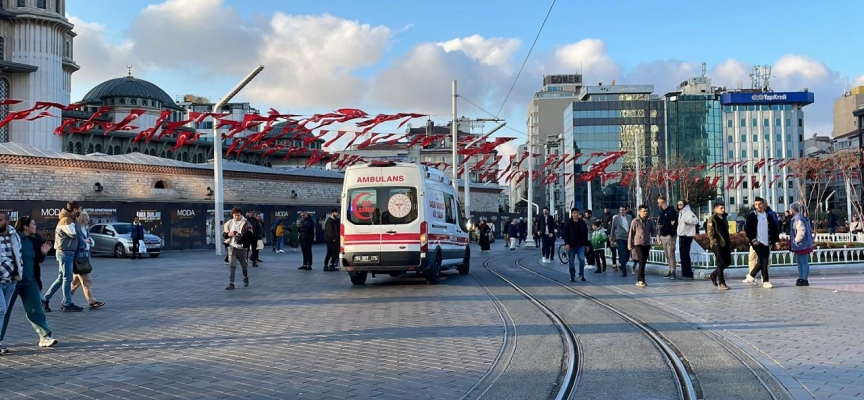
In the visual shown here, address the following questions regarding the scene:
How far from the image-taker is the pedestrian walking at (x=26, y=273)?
8.52 m

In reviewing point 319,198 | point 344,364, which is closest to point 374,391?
point 344,364

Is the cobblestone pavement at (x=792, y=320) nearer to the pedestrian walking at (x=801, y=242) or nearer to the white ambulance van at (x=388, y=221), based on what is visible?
the pedestrian walking at (x=801, y=242)

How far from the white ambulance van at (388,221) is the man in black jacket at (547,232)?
843 centimetres

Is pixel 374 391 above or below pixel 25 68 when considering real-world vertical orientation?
below

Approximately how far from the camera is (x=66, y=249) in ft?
39.8

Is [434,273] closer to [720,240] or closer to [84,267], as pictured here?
[720,240]

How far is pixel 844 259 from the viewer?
18078mm

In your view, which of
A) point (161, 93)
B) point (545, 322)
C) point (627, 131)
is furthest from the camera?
point (627, 131)

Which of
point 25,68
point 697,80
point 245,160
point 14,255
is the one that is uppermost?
point 697,80

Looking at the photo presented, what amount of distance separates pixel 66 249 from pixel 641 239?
36.3ft

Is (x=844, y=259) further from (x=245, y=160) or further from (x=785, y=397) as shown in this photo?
(x=245, y=160)

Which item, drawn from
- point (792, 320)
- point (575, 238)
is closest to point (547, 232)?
point (575, 238)

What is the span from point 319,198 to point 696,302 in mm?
43092

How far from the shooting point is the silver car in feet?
100.0
